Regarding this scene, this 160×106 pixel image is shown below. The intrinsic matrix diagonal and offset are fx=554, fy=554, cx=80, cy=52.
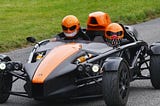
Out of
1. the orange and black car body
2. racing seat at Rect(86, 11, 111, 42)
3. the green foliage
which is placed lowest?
the green foliage

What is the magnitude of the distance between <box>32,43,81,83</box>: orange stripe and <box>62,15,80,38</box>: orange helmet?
0.46m

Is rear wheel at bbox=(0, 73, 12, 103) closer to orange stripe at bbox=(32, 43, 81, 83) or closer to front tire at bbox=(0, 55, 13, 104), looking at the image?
front tire at bbox=(0, 55, 13, 104)

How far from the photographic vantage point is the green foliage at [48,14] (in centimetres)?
1642

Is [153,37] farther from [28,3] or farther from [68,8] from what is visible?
[28,3]

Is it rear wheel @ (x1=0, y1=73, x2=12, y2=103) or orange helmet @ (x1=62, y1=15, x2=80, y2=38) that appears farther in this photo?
orange helmet @ (x1=62, y1=15, x2=80, y2=38)

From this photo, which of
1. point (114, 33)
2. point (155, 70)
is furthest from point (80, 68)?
point (155, 70)

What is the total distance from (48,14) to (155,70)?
13.4 m

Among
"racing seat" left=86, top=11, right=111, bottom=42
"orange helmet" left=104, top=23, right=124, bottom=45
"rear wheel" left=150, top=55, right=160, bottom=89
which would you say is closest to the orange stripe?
"orange helmet" left=104, top=23, right=124, bottom=45

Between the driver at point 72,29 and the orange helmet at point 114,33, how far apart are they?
400mm

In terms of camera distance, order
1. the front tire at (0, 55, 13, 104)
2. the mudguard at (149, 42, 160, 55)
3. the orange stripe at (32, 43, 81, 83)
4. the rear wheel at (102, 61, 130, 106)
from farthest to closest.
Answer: the mudguard at (149, 42, 160, 55)
the front tire at (0, 55, 13, 104)
the orange stripe at (32, 43, 81, 83)
the rear wheel at (102, 61, 130, 106)

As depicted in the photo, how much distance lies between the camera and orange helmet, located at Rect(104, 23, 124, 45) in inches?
346

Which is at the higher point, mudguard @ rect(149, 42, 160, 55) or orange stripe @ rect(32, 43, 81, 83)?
orange stripe @ rect(32, 43, 81, 83)

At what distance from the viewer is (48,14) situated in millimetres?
21938

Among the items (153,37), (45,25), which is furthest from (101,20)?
(45,25)
